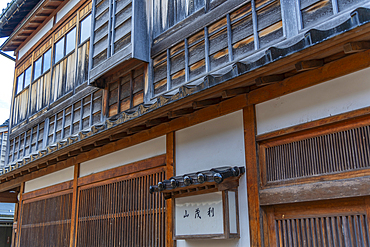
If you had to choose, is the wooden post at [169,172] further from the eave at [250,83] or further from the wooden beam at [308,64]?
the wooden beam at [308,64]

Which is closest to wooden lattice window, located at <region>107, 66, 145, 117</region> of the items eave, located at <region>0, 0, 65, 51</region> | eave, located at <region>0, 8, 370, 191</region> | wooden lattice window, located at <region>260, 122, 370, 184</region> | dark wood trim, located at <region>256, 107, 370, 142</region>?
eave, located at <region>0, 8, 370, 191</region>

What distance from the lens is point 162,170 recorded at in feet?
25.2

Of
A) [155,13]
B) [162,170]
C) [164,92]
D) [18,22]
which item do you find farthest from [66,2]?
[162,170]

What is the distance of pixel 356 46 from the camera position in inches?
167

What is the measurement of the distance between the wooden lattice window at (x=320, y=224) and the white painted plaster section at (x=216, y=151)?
1.65 ft

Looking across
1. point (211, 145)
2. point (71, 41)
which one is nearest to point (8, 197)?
point (71, 41)

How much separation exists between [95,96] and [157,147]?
342cm

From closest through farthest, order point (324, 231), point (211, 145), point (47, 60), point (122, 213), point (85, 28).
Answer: point (324, 231)
point (211, 145)
point (122, 213)
point (85, 28)
point (47, 60)

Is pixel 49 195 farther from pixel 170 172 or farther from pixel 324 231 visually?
pixel 324 231

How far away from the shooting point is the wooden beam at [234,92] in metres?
5.85

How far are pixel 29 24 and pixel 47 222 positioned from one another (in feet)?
26.7

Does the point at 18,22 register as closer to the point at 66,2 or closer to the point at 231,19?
the point at 66,2

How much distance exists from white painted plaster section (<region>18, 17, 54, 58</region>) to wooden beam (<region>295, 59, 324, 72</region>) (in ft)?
38.3

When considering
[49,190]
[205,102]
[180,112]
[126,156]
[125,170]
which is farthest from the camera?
[49,190]
